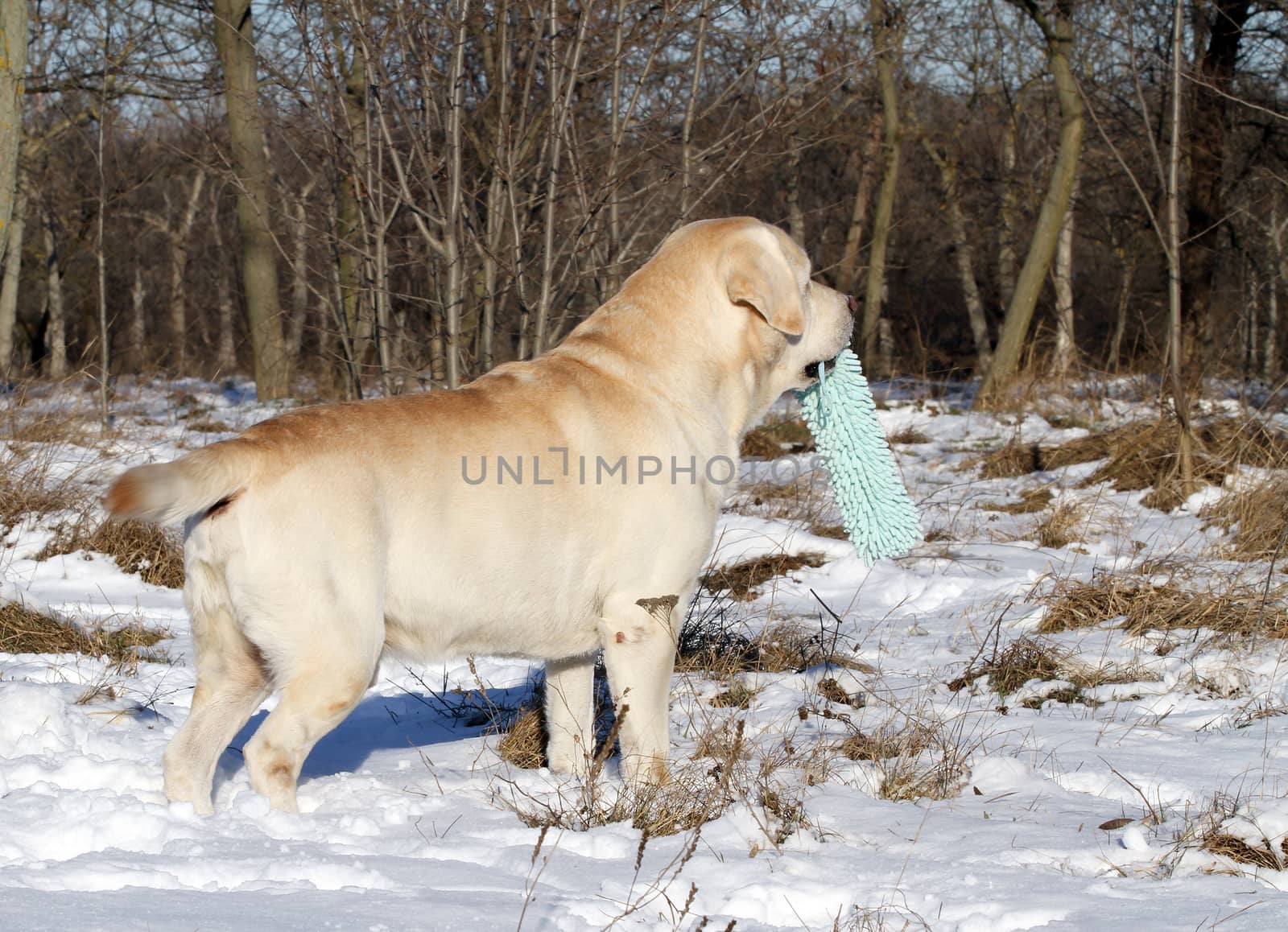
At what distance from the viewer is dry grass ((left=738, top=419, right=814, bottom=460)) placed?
31.6ft

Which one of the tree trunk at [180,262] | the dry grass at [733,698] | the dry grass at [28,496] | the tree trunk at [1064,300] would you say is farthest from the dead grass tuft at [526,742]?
the tree trunk at [180,262]

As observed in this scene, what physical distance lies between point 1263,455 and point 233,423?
902 cm

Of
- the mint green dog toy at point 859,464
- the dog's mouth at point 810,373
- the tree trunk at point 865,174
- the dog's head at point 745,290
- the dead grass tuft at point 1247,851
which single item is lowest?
the dead grass tuft at point 1247,851

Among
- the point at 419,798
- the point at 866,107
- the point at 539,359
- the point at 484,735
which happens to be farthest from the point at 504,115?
the point at 866,107

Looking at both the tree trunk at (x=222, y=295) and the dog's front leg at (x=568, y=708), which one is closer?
the dog's front leg at (x=568, y=708)

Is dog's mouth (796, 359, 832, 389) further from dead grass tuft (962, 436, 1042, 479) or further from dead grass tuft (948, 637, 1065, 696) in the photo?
dead grass tuft (962, 436, 1042, 479)

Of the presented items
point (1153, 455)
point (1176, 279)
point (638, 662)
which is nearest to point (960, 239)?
point (1153, 455)

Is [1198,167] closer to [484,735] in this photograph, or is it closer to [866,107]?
[866,107]

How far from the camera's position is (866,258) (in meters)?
20.9

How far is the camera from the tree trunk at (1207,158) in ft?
38.6

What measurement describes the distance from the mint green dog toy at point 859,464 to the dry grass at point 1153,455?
392 centimetres

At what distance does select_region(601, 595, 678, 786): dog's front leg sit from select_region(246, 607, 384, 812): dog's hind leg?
0.69m

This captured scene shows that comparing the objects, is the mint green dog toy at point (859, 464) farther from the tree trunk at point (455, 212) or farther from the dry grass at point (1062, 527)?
the dry grass at point (1062, 527)

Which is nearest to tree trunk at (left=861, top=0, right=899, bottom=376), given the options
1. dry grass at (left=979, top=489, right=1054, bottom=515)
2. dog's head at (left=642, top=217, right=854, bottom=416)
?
dry grass at (left=979, top=489, right=1054, bottom=515)
